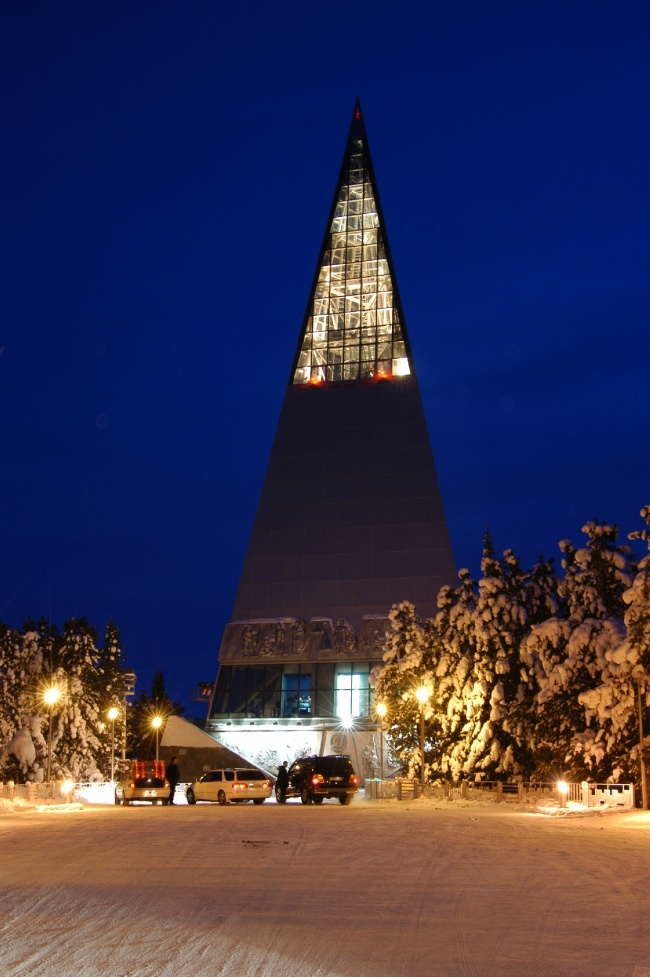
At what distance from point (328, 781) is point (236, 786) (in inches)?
130

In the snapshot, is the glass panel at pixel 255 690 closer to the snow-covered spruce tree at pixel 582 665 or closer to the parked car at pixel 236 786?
the parked car at pixel 236 786

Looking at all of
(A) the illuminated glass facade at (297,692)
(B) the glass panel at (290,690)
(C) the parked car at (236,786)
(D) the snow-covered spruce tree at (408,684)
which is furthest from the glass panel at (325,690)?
(C) the parked car at (236,786)

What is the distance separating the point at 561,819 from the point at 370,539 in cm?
4400

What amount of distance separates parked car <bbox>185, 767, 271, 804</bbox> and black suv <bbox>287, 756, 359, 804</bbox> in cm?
130

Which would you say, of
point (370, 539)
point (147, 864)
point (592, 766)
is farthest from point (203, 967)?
point (370, 539)

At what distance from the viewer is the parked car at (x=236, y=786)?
114 feet

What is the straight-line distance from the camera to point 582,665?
31.4m

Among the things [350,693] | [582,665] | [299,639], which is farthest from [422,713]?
[299,639]

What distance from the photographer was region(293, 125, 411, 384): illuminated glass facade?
72000mm

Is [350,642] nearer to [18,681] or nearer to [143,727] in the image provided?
[18,681]

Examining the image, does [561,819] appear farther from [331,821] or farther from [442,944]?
[442,944]

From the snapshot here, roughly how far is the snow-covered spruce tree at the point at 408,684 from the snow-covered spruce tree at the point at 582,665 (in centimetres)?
575

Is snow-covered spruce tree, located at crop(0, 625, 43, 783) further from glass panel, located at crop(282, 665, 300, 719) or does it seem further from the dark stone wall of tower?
the dark stone wall of tower

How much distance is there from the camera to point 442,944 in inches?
336
